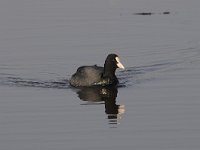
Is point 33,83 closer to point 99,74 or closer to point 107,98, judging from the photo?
point 99,74

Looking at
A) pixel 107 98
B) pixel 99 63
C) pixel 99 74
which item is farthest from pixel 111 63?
pixel 107 98

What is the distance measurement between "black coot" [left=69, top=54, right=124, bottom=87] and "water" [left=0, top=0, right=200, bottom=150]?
34 centimetres

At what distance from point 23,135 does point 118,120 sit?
249 centimetres

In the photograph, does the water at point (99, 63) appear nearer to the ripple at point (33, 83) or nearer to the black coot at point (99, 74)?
the ripple at point (33, 83)

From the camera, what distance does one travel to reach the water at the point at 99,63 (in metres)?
17.5

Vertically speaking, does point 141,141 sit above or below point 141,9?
below

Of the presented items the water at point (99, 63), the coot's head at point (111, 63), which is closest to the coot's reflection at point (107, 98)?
the water at point (99, 63)

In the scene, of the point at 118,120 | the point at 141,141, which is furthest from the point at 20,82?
the point at 141,141

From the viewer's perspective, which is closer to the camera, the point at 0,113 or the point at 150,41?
the point at 0,113

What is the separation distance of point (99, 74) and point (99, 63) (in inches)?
73.7

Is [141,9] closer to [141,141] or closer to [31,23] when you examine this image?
[31,23]

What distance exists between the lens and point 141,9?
35.5 metres

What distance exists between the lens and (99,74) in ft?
80.9

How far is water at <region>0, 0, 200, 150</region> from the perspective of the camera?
57.5ft
